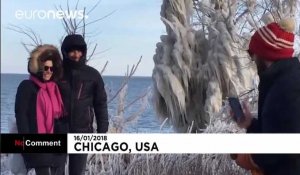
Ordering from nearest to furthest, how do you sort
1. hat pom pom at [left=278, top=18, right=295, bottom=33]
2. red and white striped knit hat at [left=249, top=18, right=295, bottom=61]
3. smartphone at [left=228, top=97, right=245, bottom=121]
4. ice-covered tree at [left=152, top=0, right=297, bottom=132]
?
red and white striped knit hat at [left=249, top=18, right=295, bottom=61] → smartphone at [left=228, top=97, right=245, bottom=121] → hat pom pom at [left=278, top=18, right=295, bottom=33] → ice-covered tree at [left=152, top=0, right=297, bottom=132]

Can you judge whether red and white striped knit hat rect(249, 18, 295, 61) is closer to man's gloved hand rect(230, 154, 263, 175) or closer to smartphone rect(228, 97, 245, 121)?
smartphone rect(228, 97, 245, 121)

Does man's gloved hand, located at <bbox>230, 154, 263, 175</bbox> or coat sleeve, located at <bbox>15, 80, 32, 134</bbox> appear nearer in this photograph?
man's gloved hand, located at <bbox>230, 154, 263, 175</bbox>

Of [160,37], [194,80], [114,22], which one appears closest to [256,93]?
[194,80]

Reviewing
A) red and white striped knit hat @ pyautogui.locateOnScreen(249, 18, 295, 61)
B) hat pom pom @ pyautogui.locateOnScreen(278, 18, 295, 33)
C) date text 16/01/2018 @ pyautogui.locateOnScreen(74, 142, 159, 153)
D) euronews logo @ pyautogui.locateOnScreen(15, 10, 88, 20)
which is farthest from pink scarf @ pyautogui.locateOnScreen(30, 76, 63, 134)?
hat pom pom @ pyautogui.locateOnScreen(278, 18, 295, 33)

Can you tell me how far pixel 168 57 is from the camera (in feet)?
10.6

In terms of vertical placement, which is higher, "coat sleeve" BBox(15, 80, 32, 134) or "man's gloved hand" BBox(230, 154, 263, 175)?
"coat sleeve" BBox(15, 80, 32, 134)

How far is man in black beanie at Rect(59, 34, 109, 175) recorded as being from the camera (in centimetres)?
315

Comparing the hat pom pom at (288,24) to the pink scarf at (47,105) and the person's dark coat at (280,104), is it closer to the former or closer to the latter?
the person's dark coat at (280,104)

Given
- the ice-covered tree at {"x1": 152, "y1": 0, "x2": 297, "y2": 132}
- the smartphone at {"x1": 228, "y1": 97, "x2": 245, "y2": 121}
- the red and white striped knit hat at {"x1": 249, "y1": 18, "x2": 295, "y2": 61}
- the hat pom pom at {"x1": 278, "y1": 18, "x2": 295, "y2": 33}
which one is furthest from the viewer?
the ice-covered tree at {"x1": 152, "y1": 0, "x2": 297, "y2": 132}

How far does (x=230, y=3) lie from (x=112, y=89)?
78cm

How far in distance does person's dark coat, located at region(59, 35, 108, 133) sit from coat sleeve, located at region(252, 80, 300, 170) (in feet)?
2.88

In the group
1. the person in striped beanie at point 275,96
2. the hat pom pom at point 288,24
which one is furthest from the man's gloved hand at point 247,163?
the hat pom pom at point 288,24
